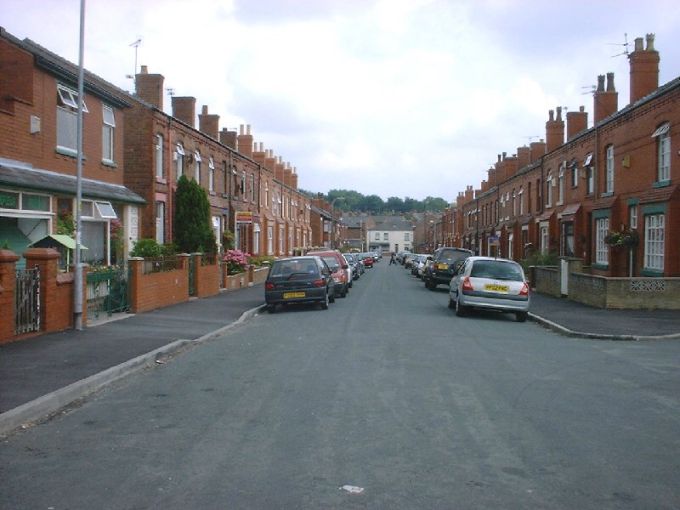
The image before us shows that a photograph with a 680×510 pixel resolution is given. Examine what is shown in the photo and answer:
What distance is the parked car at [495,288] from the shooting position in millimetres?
17766

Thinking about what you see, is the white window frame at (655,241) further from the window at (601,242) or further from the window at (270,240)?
the window at (270,240)

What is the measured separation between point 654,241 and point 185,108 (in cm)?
2096

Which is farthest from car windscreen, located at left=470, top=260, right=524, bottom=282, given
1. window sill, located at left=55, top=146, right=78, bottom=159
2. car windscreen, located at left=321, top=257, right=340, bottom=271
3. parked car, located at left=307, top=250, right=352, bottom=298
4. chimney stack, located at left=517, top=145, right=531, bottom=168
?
chimney stack, located at left=517, top=145, right=531, bottom=168

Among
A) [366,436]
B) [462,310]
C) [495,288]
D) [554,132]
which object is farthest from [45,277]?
[554,132]

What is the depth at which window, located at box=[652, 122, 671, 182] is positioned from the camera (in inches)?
868

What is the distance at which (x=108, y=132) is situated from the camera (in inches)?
867

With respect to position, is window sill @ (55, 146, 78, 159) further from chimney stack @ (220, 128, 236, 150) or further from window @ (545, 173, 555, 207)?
window @ (545, 173, 555, 207)

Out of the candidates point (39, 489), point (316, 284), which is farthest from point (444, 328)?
point (39, 489)

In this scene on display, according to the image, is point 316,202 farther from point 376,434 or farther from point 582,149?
point 376,434

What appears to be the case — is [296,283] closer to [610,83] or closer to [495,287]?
[495,287]

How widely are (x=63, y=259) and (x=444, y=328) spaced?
33.0 ft

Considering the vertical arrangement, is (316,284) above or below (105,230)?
below

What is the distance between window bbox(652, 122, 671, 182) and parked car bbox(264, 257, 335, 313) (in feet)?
38.2

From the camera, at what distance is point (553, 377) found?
954 centimetres
